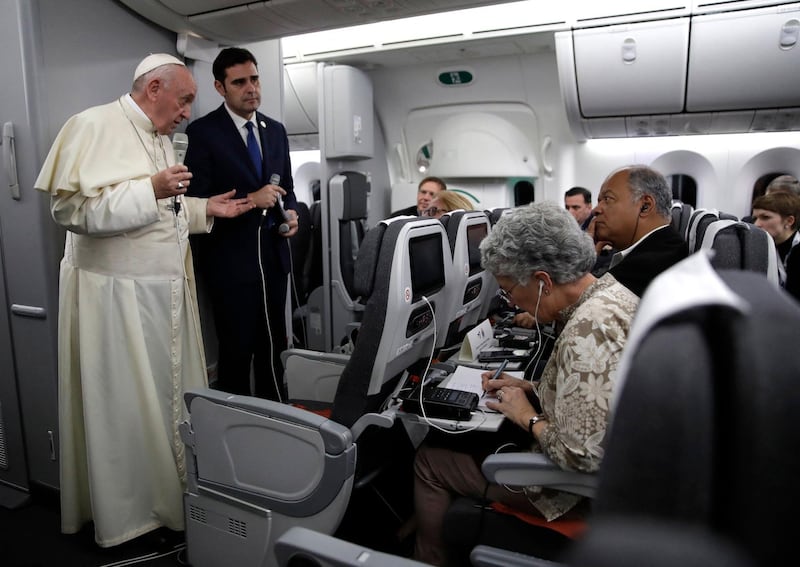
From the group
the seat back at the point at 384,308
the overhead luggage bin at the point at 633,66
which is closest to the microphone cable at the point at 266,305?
the seat back at the point at 384,308

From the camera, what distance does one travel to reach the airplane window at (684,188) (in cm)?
613

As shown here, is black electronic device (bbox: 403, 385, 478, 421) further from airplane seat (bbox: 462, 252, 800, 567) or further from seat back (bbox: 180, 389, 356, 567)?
airplane seat (bbox: 462, 252, 800, 567)

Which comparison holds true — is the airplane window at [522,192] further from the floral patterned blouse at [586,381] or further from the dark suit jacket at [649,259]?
the floral patterned blouse at [586,381]

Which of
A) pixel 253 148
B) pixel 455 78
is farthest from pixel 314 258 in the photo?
pixel 253 148

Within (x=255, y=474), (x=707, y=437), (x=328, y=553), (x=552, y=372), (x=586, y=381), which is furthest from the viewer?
(x=255, y=474)

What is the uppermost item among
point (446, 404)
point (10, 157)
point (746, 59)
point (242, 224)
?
point (746, 59)

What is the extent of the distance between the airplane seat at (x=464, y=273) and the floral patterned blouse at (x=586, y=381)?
3.07ft

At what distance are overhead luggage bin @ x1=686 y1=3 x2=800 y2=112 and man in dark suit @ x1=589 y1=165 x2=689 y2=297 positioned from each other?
96.1 inches

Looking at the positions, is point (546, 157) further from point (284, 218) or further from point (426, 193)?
point (284, 218)

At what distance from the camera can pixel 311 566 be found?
1.34 m

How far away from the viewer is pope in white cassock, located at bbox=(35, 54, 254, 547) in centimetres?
235

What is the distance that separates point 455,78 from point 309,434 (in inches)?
204

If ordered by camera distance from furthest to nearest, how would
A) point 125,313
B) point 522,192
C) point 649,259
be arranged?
point 522,192, point 649,259, point 125,313

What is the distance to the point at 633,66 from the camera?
480cm
